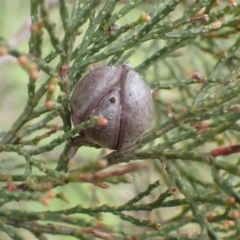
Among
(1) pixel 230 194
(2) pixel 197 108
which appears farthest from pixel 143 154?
(1) pixel 230 194

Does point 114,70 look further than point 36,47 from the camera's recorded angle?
Yes

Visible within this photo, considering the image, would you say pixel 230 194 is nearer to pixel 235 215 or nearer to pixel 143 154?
pixel 235 215

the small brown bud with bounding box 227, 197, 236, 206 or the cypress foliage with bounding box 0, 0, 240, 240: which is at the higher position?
the cypress foliage with bounding box 0, 0, 240, 240

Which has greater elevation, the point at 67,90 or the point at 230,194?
the point at 67,90

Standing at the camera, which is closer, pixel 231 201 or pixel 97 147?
pixel 231 201

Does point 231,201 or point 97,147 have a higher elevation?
point 97,147

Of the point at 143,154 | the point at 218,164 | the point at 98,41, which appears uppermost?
the point at 98,41

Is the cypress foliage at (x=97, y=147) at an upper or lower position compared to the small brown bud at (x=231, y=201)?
upper

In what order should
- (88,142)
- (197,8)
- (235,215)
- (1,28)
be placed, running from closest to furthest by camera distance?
(235,215)
(88,142)
(197,8)
(1,28)

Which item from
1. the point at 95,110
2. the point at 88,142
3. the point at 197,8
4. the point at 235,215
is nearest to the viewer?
the point at 235,215
